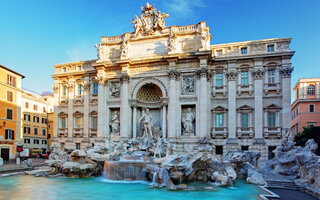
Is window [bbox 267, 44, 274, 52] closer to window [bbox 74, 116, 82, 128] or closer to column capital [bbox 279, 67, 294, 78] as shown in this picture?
column capital [bbox 279, 67, 294, 78]

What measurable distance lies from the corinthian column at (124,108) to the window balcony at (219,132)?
8.14 metres

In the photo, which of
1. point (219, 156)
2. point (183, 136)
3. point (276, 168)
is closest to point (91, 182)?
point (183, 136)

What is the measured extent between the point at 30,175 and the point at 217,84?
17253mm

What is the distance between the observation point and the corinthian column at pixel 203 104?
20.6 metres

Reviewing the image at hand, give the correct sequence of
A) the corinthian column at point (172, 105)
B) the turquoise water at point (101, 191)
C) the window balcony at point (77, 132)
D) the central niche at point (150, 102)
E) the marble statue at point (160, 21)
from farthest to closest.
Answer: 1. the window balcony at point (77, 132)
2. the central niche at point (150, 102)
3. the marble statue at point (160, 21)
4. the corinthian column at point (172, 105)
5. the turquoise water at point (101, 191)

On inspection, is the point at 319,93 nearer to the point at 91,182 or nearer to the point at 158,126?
the point at 158,126

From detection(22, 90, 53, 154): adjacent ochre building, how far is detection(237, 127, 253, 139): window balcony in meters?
34.7

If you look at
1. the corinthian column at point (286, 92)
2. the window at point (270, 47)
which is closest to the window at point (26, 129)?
the window at point (270, 47)

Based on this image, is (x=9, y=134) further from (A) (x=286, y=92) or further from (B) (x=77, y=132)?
(A) (x=286, y=92)

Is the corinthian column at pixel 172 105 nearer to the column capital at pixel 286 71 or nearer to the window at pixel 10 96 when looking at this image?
the column capital at pixel 286 71

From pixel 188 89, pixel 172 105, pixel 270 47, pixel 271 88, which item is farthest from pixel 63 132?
pixel 270 47

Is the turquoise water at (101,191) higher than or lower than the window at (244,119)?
lower

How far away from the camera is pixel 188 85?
72.8 ft

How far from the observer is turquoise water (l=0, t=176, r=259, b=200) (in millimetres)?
11375
